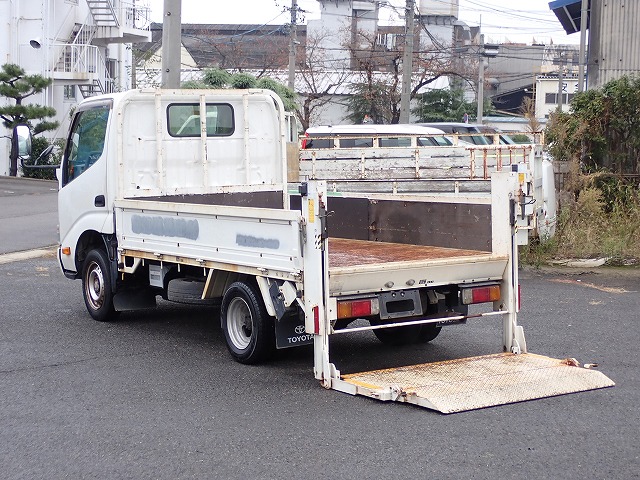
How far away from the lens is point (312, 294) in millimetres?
7215

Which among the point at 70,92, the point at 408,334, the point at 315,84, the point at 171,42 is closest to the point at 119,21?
the point at 70,92

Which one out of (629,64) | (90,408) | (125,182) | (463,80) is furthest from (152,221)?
(463,80)

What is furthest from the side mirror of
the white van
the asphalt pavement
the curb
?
the white van

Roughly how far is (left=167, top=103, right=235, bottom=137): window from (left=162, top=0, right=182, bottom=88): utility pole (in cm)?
483

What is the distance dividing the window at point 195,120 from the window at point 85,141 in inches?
27.1

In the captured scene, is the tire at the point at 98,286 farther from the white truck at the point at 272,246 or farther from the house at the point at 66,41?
the house at the point at 66,41

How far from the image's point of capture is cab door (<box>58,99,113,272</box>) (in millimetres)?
10133

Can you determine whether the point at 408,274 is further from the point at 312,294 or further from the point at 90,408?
the point at 90,408

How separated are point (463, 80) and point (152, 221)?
52.3m

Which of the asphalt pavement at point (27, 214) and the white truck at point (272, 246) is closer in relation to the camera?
the white truck at point (272, 246)

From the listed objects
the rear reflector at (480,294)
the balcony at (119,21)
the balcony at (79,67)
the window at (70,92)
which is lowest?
the rear reflector at (480,294)

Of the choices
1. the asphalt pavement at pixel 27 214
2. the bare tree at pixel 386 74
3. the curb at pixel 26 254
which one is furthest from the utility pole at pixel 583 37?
the bare tree at pixel 386 74

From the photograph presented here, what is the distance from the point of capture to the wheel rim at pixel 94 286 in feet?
34.4

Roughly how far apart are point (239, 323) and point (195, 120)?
281 cm
